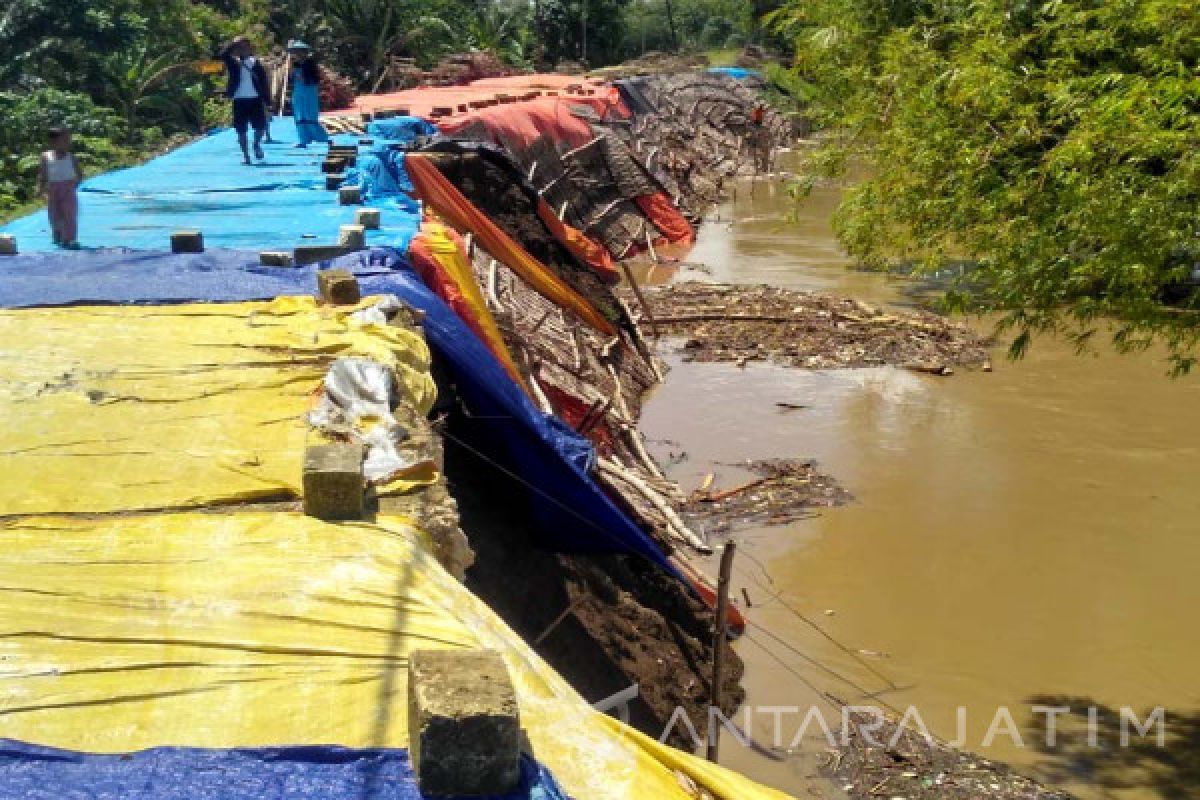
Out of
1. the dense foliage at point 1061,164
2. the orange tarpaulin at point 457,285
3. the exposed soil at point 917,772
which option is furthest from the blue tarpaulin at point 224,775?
the orange tarpaulin at point 457,285

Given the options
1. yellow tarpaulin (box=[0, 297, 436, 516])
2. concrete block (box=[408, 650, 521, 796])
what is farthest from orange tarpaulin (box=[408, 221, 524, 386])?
concrete block (box=[408, 650, 521, 796])

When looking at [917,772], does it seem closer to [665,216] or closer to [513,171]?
[513,171]

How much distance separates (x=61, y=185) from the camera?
1016 cm

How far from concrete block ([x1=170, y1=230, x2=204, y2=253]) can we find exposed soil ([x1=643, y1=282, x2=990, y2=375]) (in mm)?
7418

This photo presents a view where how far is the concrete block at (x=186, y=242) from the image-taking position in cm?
997

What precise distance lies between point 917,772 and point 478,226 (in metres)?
7.61

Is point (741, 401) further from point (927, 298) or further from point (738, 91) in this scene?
point (738, 91)

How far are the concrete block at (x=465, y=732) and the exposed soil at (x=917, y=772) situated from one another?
13.3 ft

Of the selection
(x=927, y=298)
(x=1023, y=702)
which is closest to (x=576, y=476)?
(x=1023, y=702)

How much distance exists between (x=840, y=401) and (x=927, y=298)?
5170mm

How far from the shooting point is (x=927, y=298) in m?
18.8

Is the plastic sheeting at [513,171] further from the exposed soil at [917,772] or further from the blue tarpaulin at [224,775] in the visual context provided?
the blue tarpaulin at [224,775]

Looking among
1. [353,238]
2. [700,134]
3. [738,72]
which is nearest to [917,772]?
[353,238]

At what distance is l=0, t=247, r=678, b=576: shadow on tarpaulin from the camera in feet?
26.1
